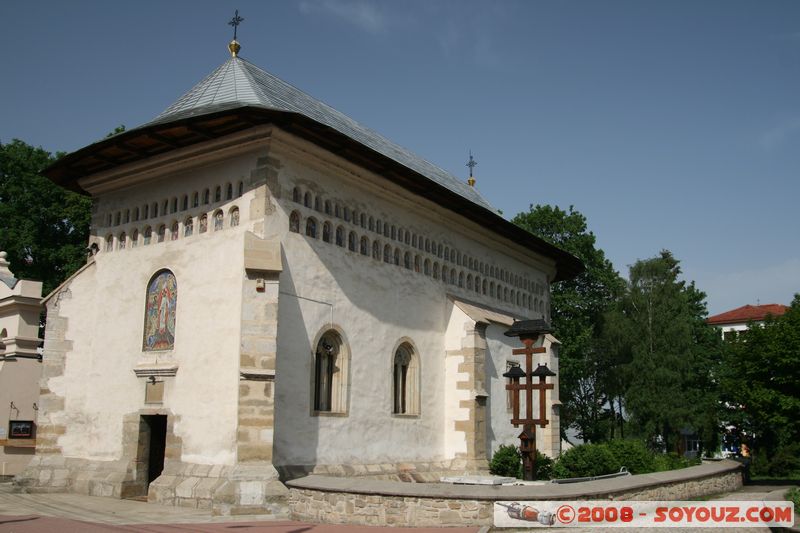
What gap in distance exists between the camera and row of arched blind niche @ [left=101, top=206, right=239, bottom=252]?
1546 centimetres

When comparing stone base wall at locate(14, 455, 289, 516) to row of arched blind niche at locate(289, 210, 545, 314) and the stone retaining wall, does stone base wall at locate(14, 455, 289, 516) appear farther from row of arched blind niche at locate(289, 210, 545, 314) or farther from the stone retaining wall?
row of arched blind niche at locate(289, 210, 545, 314)

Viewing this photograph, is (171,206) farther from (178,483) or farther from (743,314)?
(743,314)

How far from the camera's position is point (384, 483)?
11953mm

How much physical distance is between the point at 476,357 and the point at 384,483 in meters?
8.51

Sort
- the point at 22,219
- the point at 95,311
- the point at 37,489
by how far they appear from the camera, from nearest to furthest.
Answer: the point at 37,489, the point at 95,311, the point at 22,219

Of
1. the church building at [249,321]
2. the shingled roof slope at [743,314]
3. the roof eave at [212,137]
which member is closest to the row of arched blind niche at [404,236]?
the church building at [249,321]

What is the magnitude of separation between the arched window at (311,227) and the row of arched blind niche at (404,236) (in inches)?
10.2

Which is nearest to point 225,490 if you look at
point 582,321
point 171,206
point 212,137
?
point 171,206

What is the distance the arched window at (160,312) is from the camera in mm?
15828

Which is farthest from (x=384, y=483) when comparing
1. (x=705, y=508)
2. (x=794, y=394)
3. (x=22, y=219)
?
(x=22, y=219)

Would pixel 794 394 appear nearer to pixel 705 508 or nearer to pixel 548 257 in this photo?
pixel 548 257

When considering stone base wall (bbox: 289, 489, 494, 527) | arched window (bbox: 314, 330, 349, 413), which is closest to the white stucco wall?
arched window (bbox: 314, 330, 349, 413)

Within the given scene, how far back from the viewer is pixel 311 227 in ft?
53.1

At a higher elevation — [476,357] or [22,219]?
[22,219]
